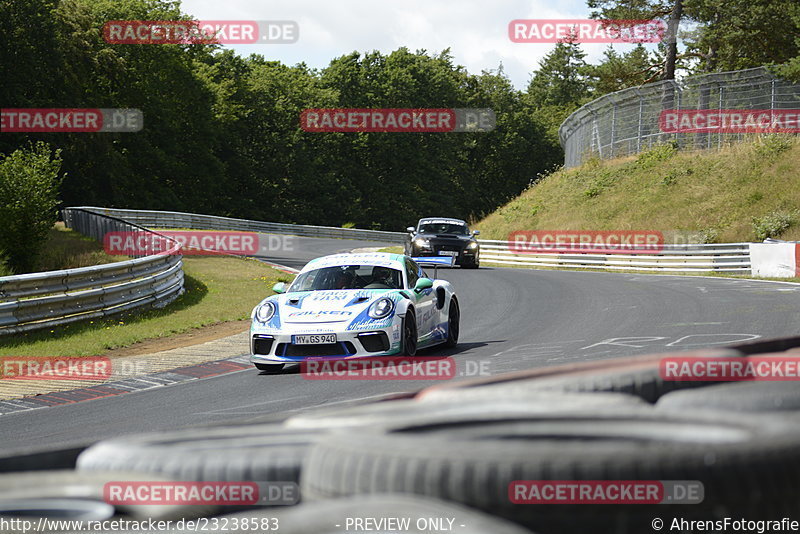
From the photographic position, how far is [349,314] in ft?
37.4

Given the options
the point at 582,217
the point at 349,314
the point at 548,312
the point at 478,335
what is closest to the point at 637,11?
the point at 582,217

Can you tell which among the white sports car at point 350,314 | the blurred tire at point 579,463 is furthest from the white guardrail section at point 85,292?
the blurred tire at point 579,463

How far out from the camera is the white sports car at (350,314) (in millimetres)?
11203

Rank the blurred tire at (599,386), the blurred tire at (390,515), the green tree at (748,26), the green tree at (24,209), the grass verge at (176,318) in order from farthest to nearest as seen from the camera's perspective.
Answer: the green tree at (748,26) → the green tree at (24,209) → the grass verge at (176,318) → the blurred tire at (599,386) → the blurred tire at (390,515)

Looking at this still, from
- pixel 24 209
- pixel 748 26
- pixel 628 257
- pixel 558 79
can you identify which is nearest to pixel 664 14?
pixel 748 26

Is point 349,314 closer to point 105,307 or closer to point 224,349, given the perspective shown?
point 224,349

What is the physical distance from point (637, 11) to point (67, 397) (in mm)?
46727

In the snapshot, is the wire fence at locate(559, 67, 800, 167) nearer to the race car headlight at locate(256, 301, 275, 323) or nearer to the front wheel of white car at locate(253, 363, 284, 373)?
the front wheel of white car at locate(253, 363, 284, 373)

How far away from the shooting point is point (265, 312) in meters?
11.6

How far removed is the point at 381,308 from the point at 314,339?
0.93 metres

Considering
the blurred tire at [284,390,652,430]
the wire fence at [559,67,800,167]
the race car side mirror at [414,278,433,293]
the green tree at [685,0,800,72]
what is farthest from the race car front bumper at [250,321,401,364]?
the green tree at [685,0,800,72]

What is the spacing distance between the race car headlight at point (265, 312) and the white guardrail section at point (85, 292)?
4694 millimetres

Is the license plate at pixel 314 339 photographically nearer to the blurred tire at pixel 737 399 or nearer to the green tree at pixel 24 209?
the blurred tire at pixel 737 399

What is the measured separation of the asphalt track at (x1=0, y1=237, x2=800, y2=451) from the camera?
8.56 meters
